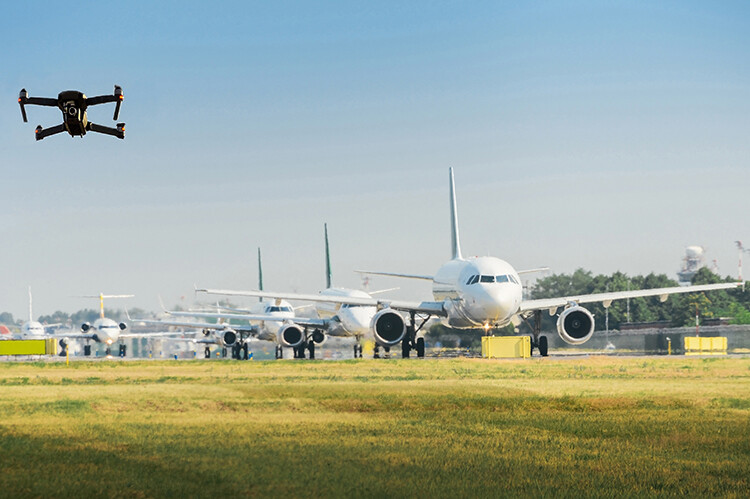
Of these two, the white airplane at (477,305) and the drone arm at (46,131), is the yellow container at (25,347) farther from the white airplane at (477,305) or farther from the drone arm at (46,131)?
the drone arm at (46,131)

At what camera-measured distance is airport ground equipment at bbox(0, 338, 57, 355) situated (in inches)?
2549

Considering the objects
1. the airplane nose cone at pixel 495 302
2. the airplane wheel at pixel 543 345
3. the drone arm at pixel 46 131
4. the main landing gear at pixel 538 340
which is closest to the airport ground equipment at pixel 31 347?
the airplane nose cone at pixel 495 302

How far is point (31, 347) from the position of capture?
69.9 m

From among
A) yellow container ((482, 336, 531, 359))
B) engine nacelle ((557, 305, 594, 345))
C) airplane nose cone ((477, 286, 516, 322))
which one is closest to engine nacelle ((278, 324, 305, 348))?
yellow container ((482, 336, 531, 359))

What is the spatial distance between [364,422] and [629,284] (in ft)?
486

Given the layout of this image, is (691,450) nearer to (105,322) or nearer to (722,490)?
(722,490)

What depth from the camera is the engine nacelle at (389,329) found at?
49.8 meters

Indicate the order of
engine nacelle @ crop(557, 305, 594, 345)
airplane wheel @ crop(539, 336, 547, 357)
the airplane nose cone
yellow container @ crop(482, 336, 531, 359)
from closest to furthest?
the airplane nose cone < engine nacelle @ crop(557, 305, 594, 345) < yellow container @ crop(482, 336, 531, 359) < airplane wheel @ crop(539, 336, 547, 357)

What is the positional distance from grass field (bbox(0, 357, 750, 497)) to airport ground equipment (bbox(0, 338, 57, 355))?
4121cm

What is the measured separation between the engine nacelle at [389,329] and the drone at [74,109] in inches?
1045

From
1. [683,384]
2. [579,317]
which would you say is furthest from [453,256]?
[683,384]

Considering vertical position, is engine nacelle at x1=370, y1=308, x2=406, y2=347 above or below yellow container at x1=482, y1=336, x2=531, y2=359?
above

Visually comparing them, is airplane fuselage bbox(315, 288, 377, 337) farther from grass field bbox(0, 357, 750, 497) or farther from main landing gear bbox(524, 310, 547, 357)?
grass field bbox(0, 357, 750, 497)

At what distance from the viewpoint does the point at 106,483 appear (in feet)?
33.3
